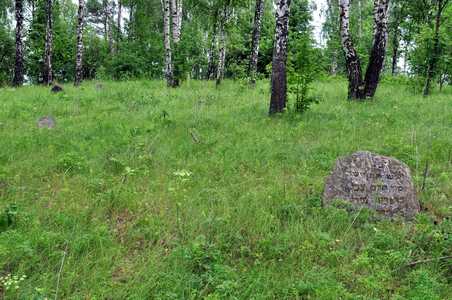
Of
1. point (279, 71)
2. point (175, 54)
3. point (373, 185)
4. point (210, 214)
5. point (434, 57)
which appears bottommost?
point (210, 214)

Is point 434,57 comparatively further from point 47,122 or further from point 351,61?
point 47,122

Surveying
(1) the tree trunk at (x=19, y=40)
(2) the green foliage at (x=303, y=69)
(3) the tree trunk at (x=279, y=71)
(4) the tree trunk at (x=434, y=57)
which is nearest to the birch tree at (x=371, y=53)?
(2) the green foliage at (x=303, y=69)

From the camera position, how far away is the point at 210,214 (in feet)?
19.0

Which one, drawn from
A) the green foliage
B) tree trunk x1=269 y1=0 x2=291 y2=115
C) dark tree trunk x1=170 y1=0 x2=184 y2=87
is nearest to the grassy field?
tree trunk x1=269 y1=0 x2=291 y2=115

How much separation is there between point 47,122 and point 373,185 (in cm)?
787

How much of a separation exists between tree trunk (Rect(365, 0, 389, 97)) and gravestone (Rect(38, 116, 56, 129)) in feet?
31.9

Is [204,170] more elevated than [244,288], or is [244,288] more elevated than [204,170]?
[204,170]

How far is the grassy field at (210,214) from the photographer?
4.43m

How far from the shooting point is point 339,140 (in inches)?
341

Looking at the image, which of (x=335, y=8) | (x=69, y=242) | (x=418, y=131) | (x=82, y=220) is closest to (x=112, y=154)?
(x=82, y=220)

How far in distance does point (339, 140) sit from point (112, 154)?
4838mm

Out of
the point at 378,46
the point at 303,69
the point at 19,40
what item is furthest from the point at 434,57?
the point at 19,40

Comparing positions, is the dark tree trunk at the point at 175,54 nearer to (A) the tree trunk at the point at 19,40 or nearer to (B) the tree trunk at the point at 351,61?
(A) the tree trunk at the point at 19,40

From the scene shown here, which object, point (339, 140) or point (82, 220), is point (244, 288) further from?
point (339, 140)
